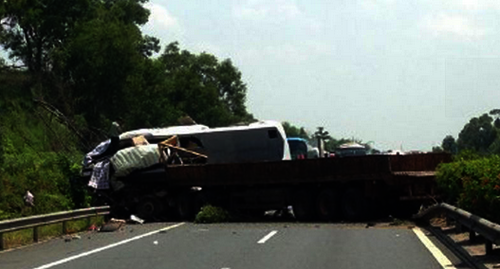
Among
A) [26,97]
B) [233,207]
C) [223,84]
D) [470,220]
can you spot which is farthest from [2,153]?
[223,84]

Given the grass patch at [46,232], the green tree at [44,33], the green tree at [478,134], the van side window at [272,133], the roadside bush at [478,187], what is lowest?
the grass patch at [46,232]

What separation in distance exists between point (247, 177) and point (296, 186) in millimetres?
1699

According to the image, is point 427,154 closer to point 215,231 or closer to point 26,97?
point 215,231

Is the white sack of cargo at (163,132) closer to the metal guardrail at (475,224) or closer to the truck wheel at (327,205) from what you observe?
the truck wheel at (327,205)

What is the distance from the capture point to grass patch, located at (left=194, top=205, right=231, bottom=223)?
2562cm

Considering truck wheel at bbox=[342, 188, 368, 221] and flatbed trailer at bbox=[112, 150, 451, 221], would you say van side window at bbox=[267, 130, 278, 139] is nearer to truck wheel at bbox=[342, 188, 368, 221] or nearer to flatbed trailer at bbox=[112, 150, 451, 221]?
flatbed trailer at bbox=[112, 150, 451, 221]

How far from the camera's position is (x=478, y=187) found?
47.0ft

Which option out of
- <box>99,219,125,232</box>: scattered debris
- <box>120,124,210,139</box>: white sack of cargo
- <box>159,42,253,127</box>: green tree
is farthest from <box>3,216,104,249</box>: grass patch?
<box>159,42,253,127</box>: green tree

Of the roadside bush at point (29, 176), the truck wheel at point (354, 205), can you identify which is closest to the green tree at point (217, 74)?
the roadside bush at point (29, 176)

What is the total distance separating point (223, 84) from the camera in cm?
9662

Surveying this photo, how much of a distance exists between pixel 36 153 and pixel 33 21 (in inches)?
674

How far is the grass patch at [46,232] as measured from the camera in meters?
18.7

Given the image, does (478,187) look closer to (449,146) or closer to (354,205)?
(354,205)

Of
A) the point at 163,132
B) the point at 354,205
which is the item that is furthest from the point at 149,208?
the point at 354,205
